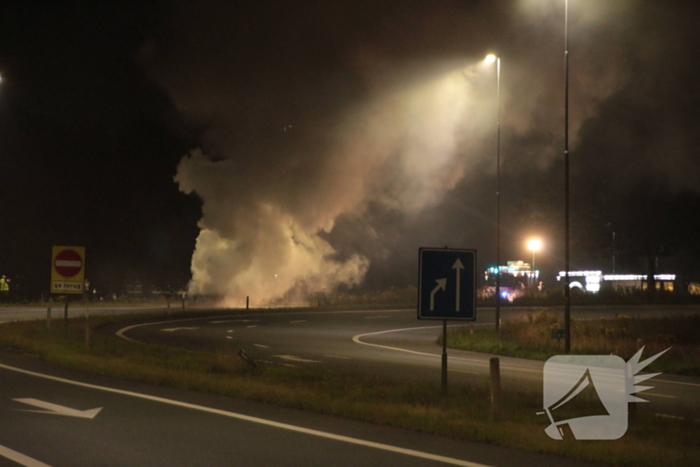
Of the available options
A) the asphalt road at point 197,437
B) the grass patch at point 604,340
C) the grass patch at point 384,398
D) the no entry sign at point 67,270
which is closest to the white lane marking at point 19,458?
the asphalt road at point 197,437

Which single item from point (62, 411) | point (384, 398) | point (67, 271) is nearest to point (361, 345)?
point (67, 271)

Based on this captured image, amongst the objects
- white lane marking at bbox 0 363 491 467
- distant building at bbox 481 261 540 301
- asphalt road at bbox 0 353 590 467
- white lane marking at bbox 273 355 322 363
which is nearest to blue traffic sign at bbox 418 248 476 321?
asphalt road at bbox 0 353 590 467

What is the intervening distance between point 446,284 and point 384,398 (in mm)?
2113

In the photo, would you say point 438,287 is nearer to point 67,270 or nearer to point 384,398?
point 384,398

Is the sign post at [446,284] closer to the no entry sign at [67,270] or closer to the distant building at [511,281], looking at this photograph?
the no entry sign at [67,270]

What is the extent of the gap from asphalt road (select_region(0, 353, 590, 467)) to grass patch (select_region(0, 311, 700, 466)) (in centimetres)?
41

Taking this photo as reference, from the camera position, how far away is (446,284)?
11695 millimetres

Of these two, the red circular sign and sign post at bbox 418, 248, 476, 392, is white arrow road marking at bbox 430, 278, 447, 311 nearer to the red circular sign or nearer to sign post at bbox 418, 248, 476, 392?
sign post at bbox 418, 248, 476, 392

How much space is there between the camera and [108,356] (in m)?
17.9

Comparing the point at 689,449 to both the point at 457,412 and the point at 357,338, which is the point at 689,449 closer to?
the point at 457,412

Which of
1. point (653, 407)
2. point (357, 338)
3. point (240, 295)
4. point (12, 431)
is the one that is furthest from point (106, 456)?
point (240, 295)

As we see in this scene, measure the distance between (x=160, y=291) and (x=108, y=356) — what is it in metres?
59.4

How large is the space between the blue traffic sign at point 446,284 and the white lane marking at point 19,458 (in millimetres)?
5874

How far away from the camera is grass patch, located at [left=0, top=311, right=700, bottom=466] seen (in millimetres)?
8547
